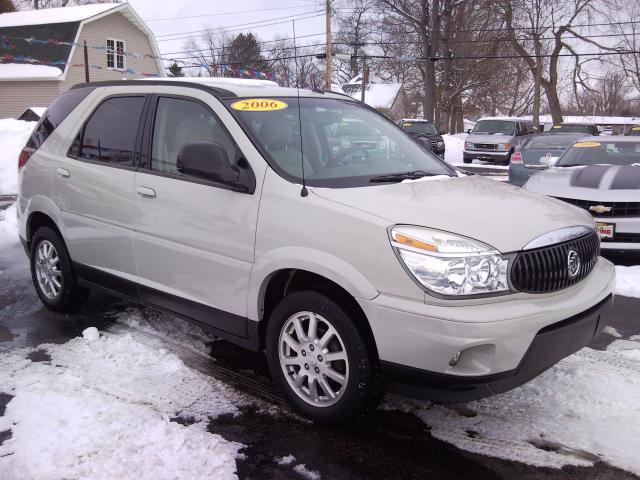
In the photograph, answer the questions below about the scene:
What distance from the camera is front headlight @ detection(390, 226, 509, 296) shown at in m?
2.71

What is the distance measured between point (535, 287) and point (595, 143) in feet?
21.2

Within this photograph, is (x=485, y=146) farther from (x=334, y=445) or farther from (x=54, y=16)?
(x=54, y=16)

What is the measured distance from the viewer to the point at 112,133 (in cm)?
435

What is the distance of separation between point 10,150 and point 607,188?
1391 centimetres

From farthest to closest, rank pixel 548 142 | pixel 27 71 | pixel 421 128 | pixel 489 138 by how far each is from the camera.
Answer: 1. pixel 27 71
2. pixel 421 128
3. pixel 489 138
4. pixel 548 142

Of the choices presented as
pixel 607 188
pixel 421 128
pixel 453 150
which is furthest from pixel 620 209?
pixel 453 150

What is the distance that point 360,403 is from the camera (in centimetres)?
302

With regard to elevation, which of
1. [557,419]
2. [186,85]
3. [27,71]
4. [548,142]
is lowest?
[557,419]

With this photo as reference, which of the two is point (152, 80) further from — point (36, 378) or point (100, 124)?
point (36, 378)

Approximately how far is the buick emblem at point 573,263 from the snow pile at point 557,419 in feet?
2.76

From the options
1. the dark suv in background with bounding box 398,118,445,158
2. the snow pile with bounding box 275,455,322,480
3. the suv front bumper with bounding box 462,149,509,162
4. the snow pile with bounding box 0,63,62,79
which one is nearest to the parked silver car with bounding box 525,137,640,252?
the snow pile with bounding box 275,455,322,480

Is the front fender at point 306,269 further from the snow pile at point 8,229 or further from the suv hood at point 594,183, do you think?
the snow pile at point 8,229

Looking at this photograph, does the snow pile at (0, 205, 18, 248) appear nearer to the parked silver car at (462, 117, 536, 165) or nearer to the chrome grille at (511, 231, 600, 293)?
the chrome grille at (511, 231, 600, 293)

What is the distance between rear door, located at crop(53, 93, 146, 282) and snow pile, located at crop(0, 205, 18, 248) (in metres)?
3.95
